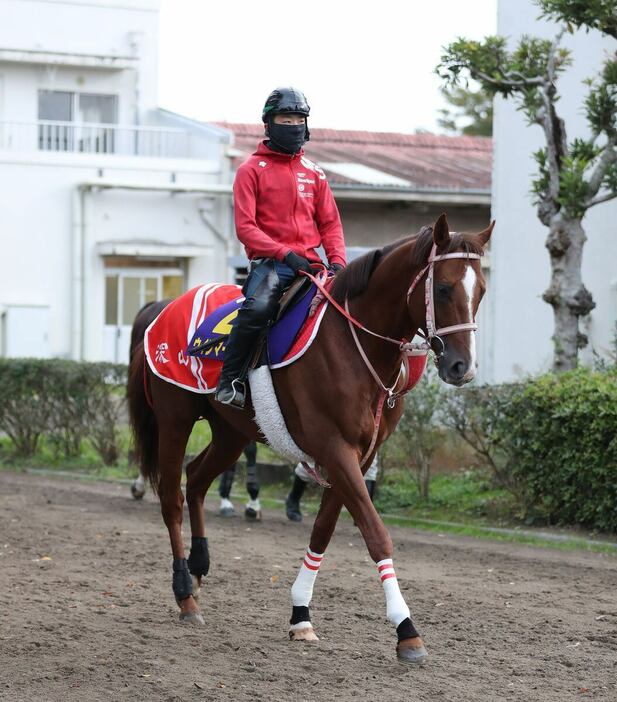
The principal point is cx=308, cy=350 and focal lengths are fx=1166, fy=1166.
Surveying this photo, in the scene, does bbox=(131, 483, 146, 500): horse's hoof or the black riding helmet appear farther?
bbox=(131, 483, 146, 500): horse's hoof

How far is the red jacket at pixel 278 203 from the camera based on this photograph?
20.5ft

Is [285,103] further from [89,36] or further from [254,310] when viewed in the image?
[89,36]

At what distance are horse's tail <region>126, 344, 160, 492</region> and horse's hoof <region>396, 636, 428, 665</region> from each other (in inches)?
102

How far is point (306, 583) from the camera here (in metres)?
6.13

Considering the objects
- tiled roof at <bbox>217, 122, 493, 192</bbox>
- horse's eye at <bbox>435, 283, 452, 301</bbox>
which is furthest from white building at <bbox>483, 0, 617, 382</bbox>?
horse's eye at <bbox>435, 283, 452, 301</bbox>

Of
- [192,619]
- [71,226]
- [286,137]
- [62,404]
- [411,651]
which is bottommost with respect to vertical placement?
[192,619]

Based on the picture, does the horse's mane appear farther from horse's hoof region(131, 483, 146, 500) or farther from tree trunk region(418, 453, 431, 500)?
horse's hoof region(131, 483, 146, 500)

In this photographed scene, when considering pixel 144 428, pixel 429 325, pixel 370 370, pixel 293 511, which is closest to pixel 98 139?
pixel 293 511

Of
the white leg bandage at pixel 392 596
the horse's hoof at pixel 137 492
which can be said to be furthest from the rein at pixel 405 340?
the horse's hoof at pixel 137 492

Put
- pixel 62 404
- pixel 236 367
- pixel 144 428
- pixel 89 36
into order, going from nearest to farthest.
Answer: pixel 236 367 → pixel 144 428 → pixel 62 404 → pixel 89 36

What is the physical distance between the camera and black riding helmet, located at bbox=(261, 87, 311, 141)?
248 inches

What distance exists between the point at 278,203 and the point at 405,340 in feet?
3.70

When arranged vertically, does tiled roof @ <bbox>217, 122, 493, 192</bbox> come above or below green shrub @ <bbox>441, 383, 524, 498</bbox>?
above

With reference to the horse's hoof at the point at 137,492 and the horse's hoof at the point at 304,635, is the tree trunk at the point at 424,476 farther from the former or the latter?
the horse's hoof at the point at 304,635
